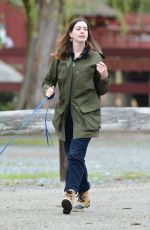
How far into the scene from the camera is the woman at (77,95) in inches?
355

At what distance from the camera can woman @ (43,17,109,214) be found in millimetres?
9008

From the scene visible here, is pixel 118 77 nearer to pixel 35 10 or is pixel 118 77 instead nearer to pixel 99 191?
pixel 35 10

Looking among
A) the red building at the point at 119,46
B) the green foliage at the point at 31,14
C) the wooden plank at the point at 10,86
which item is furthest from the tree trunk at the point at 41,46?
the red building at the point at 119,46

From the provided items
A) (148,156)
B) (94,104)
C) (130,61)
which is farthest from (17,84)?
(94,104)

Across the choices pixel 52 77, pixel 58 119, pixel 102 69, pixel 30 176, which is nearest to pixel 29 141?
pixel 30 176

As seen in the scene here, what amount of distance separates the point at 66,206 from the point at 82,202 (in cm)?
50

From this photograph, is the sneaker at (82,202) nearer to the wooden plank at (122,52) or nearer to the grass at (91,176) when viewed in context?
the grass at (91,176)

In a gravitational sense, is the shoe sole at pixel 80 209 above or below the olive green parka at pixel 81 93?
below

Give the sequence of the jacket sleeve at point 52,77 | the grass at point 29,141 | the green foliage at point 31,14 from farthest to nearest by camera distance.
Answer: the green foliage at point 31,14 < the grass at point 29,141 < the jacket sleeve at point 52,77

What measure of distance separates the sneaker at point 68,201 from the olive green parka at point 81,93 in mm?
520

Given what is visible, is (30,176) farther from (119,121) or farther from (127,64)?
(127,64)

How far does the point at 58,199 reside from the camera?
1041 centimetres

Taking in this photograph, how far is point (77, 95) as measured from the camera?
9.06m

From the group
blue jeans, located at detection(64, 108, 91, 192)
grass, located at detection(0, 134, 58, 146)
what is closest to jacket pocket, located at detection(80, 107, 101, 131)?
blue jeans, located at detection(64, 108, 91, 192)
